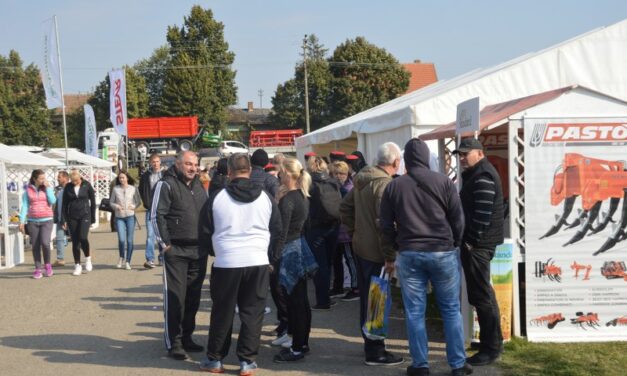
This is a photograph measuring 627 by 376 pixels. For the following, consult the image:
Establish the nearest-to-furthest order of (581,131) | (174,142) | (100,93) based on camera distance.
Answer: (581,131), (174,142), (100,93)

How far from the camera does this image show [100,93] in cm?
6812

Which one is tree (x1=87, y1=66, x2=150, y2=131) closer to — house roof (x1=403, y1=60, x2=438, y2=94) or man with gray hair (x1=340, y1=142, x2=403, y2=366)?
house roof (x1=403, y1=60, x2=438, y2=94)

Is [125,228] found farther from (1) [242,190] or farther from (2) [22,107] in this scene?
(2) [22,107]

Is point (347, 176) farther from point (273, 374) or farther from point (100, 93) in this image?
point (100, 93)

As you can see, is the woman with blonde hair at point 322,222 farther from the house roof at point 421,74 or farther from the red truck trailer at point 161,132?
the house roof at point 421,74

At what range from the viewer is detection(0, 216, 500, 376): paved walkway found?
6113mm

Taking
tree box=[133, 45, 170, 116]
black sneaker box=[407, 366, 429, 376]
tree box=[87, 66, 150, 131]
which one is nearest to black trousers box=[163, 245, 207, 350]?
black sneaker box=[407, 366, 429, 376]

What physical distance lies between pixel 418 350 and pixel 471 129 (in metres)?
2.25

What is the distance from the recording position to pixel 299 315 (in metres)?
6.19

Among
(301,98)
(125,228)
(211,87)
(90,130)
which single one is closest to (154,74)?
(211,87)

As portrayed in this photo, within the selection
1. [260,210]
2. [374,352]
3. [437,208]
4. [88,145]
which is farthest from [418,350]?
[88,145]

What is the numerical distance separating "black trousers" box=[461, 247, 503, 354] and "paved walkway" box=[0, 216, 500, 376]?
0.81ft

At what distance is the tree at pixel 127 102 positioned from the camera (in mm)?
65738

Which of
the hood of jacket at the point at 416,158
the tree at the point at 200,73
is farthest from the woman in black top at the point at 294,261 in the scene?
the tree at the point at 200,73
